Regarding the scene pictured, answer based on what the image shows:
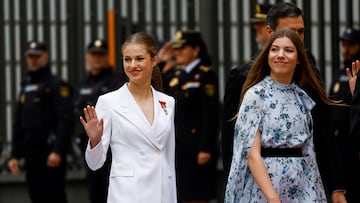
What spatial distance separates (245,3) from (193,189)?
2.40 m

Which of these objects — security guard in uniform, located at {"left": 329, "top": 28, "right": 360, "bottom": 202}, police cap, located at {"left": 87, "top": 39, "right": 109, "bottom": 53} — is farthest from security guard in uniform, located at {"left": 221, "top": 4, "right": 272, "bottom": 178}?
police cap, located at {"left": 87, "top": 39, "right": 109, "bottom": 53}

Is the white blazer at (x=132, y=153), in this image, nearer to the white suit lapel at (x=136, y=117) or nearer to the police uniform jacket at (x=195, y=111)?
the white suit lapel at (x=136, y=117)

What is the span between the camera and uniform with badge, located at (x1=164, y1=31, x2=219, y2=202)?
421 inches

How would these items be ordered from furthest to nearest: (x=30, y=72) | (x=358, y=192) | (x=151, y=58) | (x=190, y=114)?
(x=30, y=72) < (x=190, y=114) < (x=358, y=192) < (x=151, y=58)

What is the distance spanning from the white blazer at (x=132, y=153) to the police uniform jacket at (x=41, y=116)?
4.58 metres

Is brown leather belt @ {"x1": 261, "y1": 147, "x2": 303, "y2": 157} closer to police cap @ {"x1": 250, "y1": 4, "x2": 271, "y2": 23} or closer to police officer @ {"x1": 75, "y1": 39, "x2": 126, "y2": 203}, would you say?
police cap @ {"x1": 250, "y1": 4, "x2": 271, "y2": 23}

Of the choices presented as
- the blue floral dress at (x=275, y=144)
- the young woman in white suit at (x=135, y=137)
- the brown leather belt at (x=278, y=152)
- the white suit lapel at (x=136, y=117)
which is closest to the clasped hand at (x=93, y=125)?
the young woman in white suit at (x=135, y=137)

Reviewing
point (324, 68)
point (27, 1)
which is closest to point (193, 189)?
point (324, 68)

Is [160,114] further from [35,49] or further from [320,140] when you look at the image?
[35,49]

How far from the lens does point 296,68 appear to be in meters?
6.99

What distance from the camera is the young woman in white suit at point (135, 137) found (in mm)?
6770

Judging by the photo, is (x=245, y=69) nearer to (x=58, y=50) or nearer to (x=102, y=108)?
(x=102, y=108)

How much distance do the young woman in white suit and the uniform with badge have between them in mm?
3591

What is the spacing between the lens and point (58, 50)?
12516 mm
